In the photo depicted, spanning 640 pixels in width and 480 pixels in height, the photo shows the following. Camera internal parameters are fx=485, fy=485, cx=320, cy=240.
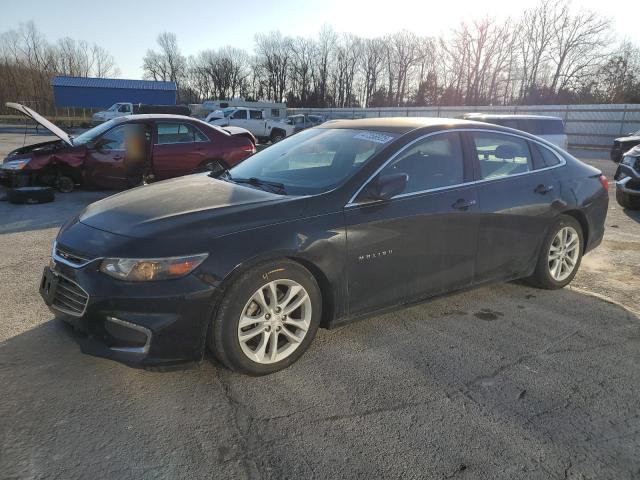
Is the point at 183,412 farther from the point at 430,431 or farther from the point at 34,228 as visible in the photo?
the point at 34,228

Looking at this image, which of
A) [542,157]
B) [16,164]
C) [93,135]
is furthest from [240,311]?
[16,164]

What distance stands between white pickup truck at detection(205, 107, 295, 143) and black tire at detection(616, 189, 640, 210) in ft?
71.4

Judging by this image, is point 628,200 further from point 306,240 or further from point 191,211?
point 191,211

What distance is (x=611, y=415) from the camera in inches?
105

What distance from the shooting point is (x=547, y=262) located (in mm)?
4438

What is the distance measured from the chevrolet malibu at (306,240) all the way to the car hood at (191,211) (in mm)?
12

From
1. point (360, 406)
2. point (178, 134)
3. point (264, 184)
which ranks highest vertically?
point (264, 184)

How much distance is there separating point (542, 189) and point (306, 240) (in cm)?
248

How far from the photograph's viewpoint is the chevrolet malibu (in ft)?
8.73

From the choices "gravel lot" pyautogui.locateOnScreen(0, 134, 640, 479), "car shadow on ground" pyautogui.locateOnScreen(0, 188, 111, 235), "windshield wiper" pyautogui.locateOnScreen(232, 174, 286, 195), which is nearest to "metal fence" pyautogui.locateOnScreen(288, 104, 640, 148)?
"car shadow on ground" pyautogui.locateOnScreen(0, 188, 111, 235)

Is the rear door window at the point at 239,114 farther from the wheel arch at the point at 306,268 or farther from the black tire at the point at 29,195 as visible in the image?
the wheel arch at the point at 306,268

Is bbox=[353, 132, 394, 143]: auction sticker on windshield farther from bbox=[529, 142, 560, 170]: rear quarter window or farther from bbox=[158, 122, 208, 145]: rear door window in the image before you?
bbox=[158, 122, 208, 145]: rear door window

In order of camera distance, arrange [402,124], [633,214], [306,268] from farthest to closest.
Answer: [633,214] < [402,124] < [306,268]

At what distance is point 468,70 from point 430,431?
71.2m
